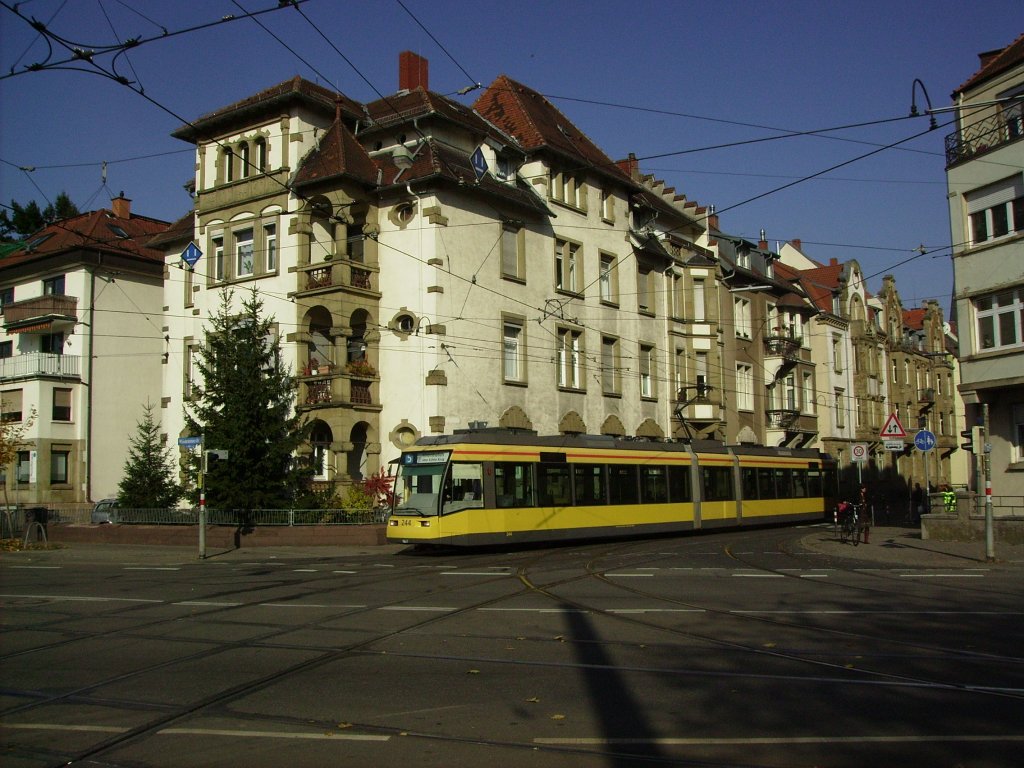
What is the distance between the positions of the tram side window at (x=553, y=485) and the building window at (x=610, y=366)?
13994 millimetres

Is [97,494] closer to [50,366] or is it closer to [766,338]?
[50,366]

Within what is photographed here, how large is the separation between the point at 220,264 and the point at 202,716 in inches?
1195

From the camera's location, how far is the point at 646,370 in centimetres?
4238

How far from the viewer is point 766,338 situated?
167 ft

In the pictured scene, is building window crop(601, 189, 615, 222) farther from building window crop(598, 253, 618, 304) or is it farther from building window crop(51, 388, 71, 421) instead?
building window crop(51, 388, 71, 421)

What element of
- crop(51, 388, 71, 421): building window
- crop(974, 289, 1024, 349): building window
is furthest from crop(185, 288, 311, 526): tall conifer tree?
crop(974, 289, 1024, 349): building window

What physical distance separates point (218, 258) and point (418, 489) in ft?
55.1

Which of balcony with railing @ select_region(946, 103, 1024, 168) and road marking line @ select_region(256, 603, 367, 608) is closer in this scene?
road marking line @ select_region(256, 603, 367, 608)

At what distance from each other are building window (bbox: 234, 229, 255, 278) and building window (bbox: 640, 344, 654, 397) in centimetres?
1674

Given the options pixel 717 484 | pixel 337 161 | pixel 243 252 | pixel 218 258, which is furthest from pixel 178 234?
pixel 717 484

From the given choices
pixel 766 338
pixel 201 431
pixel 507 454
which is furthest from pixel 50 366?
pixel 766 338

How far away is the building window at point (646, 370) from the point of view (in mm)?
42094

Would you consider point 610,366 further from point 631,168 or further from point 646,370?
point 631,168

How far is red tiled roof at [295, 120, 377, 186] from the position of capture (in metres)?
31.9
